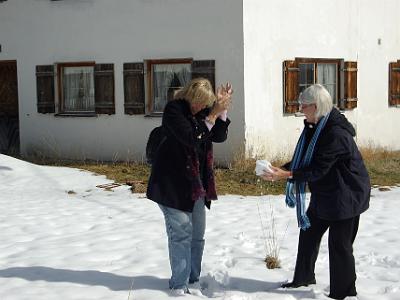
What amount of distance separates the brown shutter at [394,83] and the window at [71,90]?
20.6 feet

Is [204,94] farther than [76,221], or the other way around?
[76,221]

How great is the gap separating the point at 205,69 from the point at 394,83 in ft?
17.3

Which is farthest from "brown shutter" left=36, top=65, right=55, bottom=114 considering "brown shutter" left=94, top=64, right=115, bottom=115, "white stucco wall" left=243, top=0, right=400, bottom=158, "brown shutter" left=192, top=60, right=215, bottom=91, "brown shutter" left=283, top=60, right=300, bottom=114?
"brown shutter" left=283, top=60, right=300, bottom=114

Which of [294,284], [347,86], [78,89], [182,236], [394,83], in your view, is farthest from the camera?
[394,83]

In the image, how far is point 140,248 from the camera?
22.2ft

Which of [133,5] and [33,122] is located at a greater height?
[133,5]

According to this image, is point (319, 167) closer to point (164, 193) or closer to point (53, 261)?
point (164, 193)

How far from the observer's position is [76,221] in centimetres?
821

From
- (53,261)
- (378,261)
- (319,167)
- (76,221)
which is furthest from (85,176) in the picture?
(319,167)

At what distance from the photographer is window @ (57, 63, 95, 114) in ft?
46.3

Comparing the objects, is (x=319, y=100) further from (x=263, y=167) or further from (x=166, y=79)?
(x=166, y=79)

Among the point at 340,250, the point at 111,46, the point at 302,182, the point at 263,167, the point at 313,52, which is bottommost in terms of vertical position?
the point at 340,250

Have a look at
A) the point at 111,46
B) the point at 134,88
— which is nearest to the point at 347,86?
the point at 134,88

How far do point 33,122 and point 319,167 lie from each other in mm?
10764
